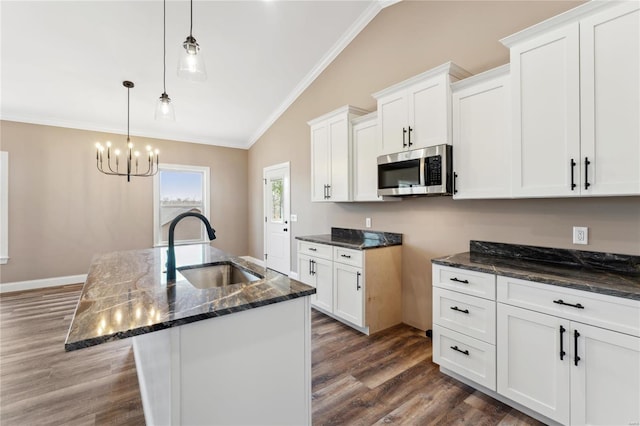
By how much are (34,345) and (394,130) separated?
406cm

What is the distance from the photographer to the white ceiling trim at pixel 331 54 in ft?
11.2

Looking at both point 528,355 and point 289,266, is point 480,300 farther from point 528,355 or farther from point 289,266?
point 289,266

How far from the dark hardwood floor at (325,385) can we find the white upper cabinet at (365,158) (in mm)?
1517

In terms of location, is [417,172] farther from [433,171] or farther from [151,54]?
[151,54]

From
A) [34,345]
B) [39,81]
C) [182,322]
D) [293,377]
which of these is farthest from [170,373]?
[39,81]

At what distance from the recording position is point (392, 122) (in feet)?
9.25

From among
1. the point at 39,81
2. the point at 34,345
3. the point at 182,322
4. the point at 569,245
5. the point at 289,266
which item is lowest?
the point at 34,345

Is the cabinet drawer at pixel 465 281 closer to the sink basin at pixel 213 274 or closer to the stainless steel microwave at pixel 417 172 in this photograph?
the stainless steel microwave at pixel 417 172

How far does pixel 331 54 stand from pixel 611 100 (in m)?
3.27

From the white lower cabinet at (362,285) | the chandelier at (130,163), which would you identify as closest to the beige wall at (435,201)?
the white lower cabinet at (362,285)

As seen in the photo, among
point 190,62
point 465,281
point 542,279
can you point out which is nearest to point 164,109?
point 190,62

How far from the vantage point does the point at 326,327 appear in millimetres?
3172

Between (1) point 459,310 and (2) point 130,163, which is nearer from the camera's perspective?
(1) point 459,310

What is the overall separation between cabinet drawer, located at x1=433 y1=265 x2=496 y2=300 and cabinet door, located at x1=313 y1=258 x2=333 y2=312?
4.31ft
